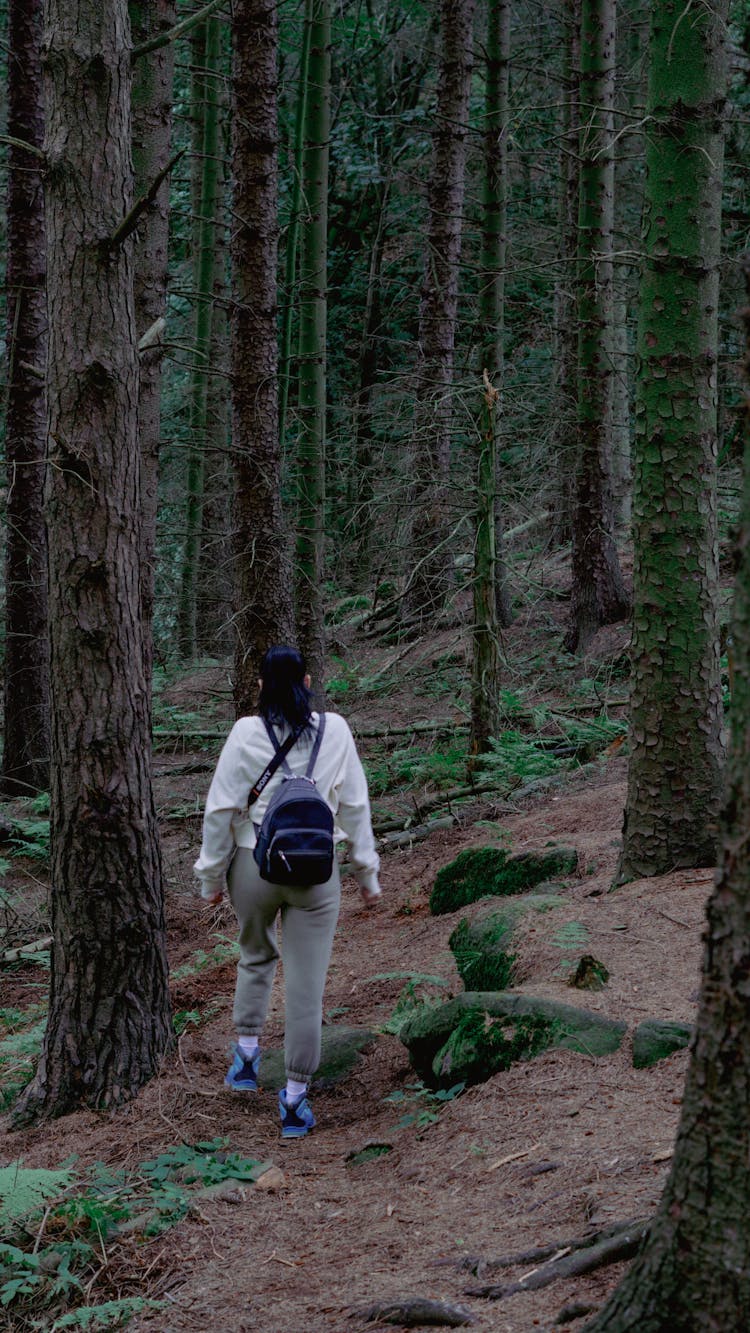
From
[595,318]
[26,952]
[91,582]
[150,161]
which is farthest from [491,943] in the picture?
[595,318]

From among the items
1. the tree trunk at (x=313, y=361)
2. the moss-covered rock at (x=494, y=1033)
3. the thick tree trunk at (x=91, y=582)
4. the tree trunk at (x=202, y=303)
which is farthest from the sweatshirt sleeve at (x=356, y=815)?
the tree trunk at (x=202, y=303)

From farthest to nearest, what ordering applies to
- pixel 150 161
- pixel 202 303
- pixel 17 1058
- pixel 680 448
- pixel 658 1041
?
1. pixel 202 303
2. pixel 150 161
3. pixel 17 1058
4. pixel 680 448
5. pixel 658 1041

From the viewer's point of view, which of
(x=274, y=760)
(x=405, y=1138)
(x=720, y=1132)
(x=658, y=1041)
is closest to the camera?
(x=720, y=1132)

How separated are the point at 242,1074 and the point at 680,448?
4.02 metres

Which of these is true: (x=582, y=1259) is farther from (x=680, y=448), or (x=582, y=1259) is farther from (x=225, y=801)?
(x=680, y=448)

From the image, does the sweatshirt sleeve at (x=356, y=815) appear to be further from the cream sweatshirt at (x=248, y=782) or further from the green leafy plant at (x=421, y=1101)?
the green leafy plant at (x=421, y=1101)

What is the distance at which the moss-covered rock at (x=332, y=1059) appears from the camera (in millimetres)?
5902

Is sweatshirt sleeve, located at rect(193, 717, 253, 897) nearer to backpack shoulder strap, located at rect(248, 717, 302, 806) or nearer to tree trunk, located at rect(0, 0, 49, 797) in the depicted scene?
backpack shoulder strap, located at rect(248, 717, 302, 806)

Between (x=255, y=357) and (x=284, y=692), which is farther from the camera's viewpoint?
(x=255, y=357)

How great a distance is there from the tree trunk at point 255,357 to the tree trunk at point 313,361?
1126 mm

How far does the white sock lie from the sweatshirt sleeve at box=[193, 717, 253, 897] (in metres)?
0.95

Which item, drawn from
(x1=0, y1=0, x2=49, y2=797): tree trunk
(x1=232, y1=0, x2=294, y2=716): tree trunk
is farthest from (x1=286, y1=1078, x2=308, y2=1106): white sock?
(x1=0, y1=0, x2=49, y2=797): tree trunk

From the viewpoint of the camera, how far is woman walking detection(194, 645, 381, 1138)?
5.31 m

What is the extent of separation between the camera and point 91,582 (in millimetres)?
5629
